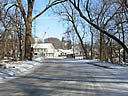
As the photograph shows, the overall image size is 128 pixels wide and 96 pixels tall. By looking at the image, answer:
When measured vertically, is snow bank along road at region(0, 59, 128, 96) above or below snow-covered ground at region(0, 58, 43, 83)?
below

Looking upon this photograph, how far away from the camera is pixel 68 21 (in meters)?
43.0

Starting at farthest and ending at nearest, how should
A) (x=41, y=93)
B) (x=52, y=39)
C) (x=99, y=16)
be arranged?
(x=52, y=39) < (x=99, y=16) < (x=41, y=93)

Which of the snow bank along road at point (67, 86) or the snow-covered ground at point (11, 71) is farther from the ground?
the snow-covered ground at point (11, 71)

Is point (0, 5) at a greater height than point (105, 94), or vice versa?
point (0, 5)

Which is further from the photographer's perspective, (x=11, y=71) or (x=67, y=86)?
(x=11, y=71)

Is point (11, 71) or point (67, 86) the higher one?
point (11, 71)

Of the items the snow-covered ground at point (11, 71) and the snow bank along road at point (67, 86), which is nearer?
the snow bank along road at point (67, 86)

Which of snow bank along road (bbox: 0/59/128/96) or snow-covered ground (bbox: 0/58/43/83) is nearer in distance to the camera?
snow bank along road (bbox: 0/59/128/96)

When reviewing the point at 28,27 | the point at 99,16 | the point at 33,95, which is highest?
the point at 99,16

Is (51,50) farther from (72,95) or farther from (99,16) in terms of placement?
(72,95)

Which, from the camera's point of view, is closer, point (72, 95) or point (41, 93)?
point (72, 95)

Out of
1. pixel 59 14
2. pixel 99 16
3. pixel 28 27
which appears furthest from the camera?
pixel 59 14

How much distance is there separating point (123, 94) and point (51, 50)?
101 metres

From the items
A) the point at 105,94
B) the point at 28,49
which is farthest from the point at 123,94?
the point at 28,49
